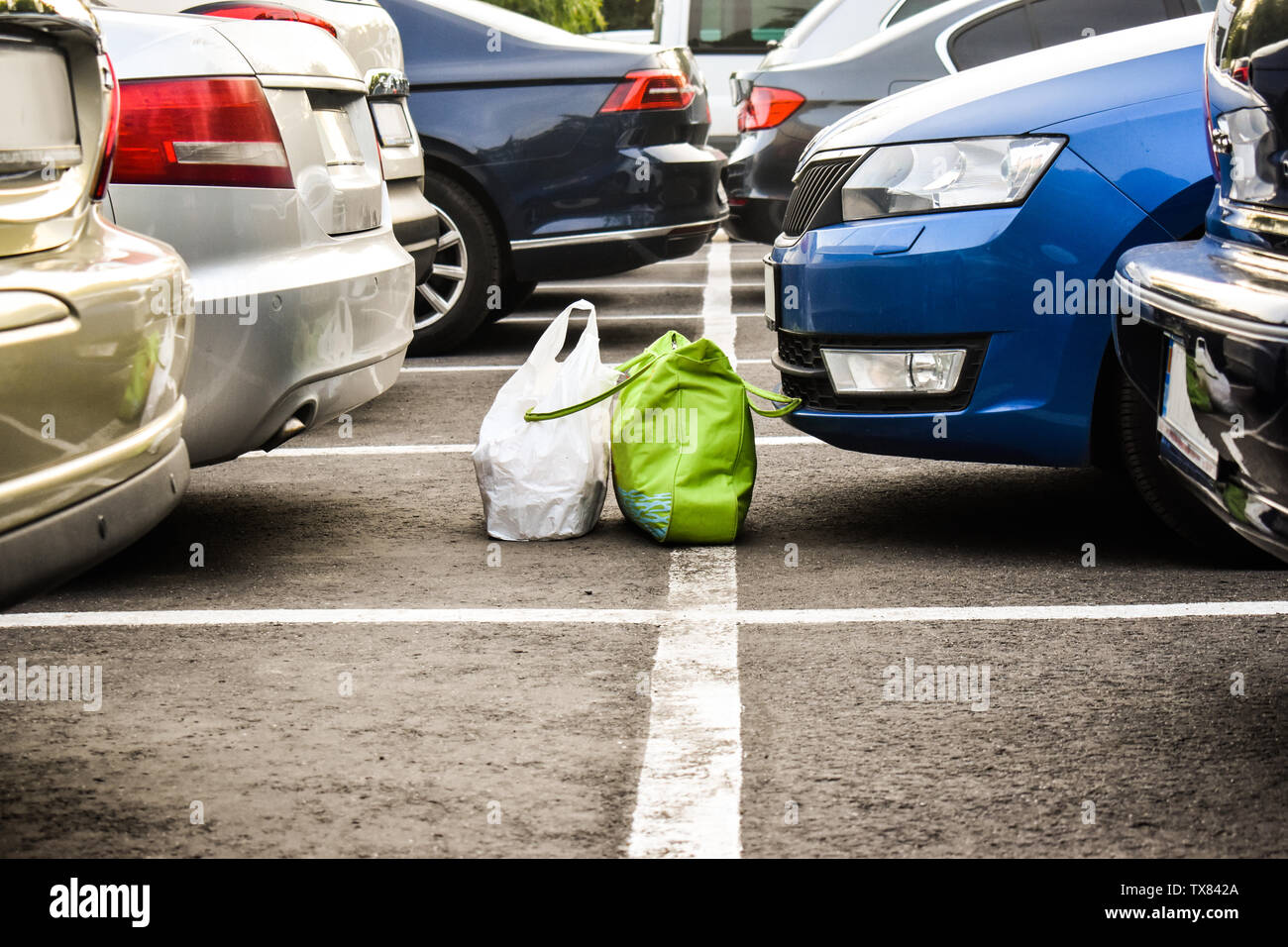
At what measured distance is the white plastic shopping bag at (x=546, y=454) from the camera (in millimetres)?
4469

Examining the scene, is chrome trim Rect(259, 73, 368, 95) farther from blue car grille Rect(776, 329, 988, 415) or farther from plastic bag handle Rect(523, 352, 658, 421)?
blue car grille Rect(776, 329, 988, 415)

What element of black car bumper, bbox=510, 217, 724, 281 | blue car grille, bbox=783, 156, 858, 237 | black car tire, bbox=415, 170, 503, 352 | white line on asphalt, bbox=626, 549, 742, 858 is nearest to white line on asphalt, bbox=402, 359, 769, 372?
black car tire, bbox=415, 170, 503, 352

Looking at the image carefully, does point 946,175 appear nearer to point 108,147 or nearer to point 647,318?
point 108,147

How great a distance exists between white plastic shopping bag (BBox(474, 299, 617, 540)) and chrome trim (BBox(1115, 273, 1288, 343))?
5.65 ft

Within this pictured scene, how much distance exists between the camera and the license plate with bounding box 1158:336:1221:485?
2.83 m

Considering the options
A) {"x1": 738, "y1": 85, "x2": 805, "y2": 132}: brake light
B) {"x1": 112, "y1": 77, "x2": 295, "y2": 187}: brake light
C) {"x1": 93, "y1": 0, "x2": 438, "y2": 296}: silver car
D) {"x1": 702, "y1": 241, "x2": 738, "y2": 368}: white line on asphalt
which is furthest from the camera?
{"x1": 738, "y1": 85, "x2": 805, "y2": 132}: brake light

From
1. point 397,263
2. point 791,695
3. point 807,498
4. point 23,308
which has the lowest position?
point 807,498

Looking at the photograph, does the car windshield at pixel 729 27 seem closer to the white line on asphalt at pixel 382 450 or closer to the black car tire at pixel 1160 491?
the white line on asphalt at pixel 382 450

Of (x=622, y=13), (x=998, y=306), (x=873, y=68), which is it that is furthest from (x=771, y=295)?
(x=622, y=13)

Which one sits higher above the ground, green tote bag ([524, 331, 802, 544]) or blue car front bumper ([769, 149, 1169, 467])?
blue car front bumper ([769, 149, 1169, 467])

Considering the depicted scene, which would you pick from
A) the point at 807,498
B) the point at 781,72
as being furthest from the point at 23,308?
the point at 781,72

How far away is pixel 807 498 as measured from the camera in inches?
195
